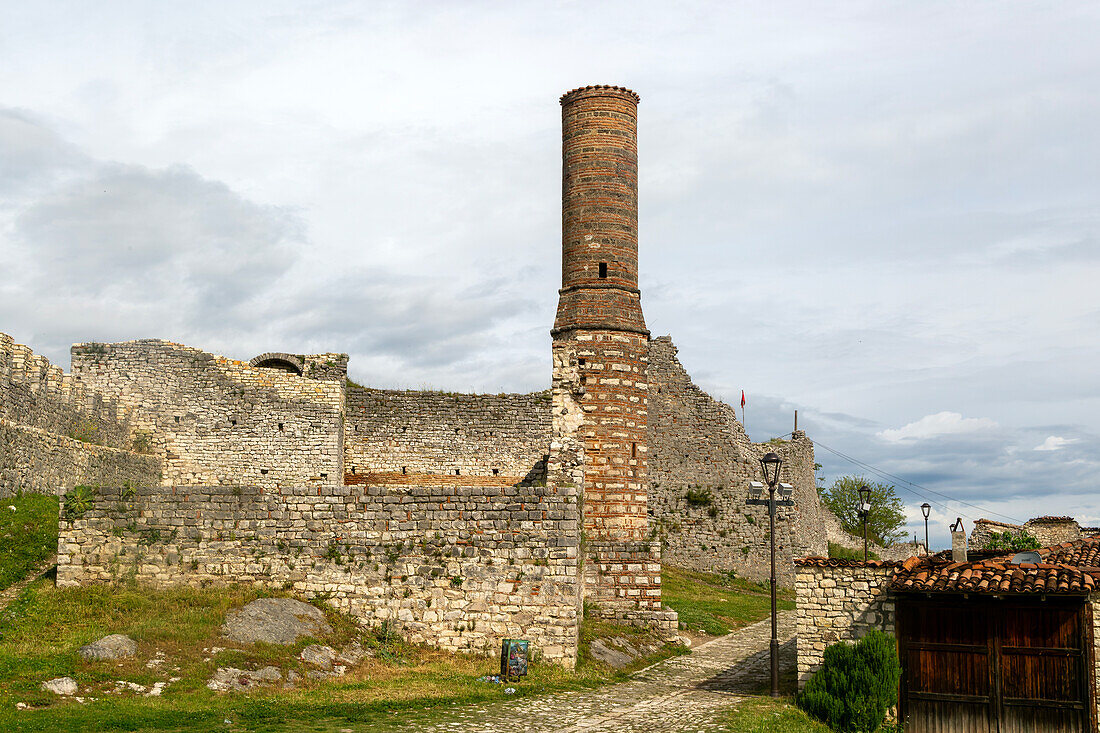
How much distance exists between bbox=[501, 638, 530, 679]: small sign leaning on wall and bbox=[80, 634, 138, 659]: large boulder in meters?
6.24

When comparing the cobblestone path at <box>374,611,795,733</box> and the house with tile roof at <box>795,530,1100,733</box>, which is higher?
the house with tile roof at <box>795,530,1100,733</box>

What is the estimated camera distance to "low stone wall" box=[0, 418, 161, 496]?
70.0ft

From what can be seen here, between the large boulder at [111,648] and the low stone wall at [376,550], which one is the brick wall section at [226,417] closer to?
the low stone wall at [376,550]

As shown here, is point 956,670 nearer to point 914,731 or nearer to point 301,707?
point 914,731

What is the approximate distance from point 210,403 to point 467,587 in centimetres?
1381

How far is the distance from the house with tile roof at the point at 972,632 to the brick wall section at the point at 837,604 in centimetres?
2

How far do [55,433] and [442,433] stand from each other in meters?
11.1

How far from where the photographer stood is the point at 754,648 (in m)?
24.5

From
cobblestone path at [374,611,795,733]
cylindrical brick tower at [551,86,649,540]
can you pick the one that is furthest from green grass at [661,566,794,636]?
cylindrical brick tower at [551,86,649,540]

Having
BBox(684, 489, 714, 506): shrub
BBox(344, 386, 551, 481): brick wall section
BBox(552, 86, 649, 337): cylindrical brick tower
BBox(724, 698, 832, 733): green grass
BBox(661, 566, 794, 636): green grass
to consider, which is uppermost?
BBox(552, 86, 649, 337): cylindrical brick tower

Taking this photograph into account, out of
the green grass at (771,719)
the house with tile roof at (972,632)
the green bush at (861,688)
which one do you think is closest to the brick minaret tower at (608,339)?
the green grass at (771,719)

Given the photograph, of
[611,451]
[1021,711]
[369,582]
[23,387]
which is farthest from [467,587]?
[23,387]

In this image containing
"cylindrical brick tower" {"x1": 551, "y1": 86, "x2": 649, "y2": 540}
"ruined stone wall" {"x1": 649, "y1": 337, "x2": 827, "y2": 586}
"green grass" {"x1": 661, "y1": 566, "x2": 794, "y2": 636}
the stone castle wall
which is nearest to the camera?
the stone castle wall

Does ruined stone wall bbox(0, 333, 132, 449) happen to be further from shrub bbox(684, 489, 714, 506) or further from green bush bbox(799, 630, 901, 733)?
shrub bbox(684, 489, 714, 506)
